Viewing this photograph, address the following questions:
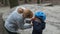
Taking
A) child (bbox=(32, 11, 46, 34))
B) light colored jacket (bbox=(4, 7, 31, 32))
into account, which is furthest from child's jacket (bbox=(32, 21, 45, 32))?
light colored jacket (bbox=(4, 7, 31, 32))

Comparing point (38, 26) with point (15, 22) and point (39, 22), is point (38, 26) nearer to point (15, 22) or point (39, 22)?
point (39, 22)

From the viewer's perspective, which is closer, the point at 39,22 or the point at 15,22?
the point at 39,22

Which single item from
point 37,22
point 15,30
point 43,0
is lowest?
point 43,0

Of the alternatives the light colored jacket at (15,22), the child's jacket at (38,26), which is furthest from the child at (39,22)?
the light colored jacket at (15,22)

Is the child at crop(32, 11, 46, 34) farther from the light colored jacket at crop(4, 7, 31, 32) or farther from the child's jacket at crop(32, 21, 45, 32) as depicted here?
the light colored jacket at crop(4, 7, 31, 32)

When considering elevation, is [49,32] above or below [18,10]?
below

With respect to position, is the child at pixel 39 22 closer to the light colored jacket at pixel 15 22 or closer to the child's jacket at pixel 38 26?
the child's jacket at pixel 38 26

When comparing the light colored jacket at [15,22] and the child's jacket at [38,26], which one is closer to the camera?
the child's jacket at [38,26]

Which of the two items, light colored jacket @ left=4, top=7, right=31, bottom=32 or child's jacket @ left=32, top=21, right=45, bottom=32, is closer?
child's jacket @ left=32, top=21, right=45, bottom=32

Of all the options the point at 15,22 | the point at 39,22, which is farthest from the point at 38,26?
the point at 15,22

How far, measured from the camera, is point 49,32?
459cm

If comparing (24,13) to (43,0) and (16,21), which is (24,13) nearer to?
(16,21)

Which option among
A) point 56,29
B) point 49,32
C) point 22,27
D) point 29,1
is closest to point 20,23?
point 22,27

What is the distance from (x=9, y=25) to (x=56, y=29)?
169cm
